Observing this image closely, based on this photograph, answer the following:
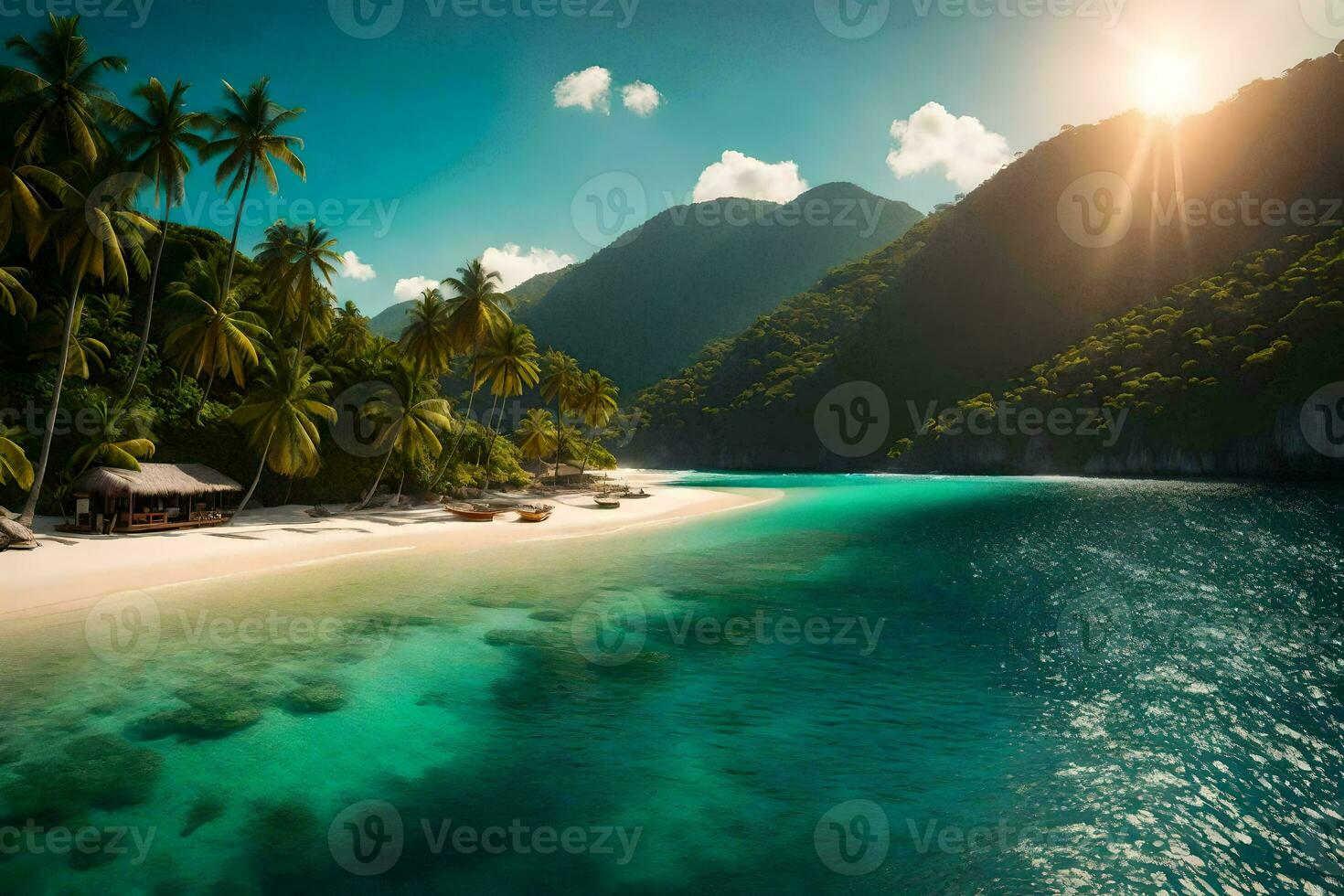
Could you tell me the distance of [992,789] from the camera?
807 cm

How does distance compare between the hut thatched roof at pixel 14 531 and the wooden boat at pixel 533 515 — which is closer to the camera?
the hut thatched roof at pixel 14 531

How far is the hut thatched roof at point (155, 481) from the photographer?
24125mm

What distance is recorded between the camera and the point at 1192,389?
71.8 m

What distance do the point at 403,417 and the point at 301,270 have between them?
9.63 m

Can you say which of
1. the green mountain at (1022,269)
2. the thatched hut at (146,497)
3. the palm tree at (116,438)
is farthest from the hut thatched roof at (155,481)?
the green mountain at (1022,269)

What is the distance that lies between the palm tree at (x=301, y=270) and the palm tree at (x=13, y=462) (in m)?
12.9

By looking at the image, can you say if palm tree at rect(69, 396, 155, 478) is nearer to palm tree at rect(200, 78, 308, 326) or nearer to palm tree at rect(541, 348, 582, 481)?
palm tree at rect(200, 78, 308, 326)

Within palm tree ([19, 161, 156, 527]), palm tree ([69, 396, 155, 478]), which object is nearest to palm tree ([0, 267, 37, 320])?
palm tree ([19, 161, 156, 527])

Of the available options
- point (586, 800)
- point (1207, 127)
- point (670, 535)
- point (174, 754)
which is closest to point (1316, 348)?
point (1207, 127)

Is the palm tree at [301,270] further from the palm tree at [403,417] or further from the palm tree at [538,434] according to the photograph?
the palm tree at [538,434]

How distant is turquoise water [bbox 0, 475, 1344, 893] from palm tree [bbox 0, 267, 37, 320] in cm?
1532

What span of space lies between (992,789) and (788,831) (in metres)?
3.00

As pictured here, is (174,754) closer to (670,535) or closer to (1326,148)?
(670,535)

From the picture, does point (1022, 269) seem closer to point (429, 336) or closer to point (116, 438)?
point (429, 336)
